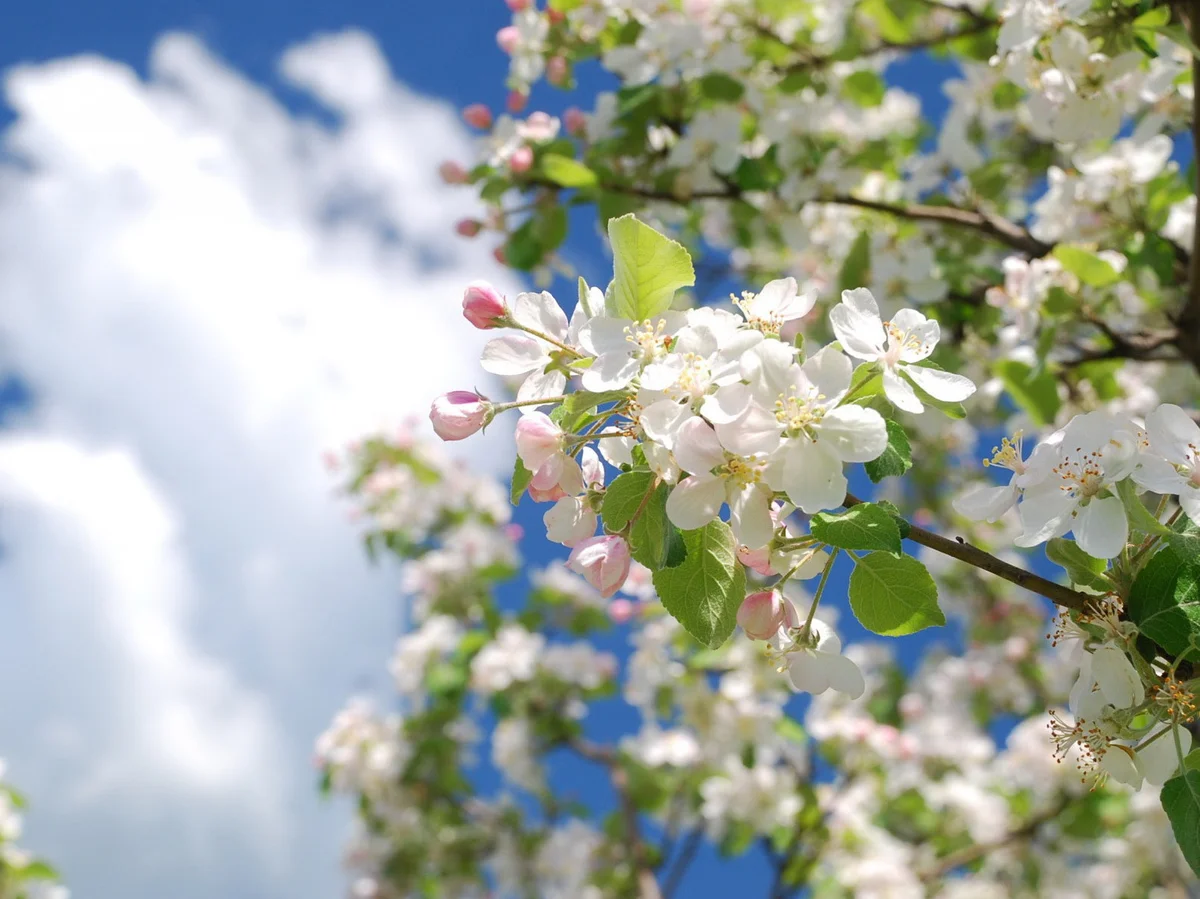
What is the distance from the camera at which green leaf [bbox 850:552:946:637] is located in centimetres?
101

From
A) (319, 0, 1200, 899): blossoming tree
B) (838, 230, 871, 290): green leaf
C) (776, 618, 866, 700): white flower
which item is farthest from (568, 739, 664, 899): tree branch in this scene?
(776, 618, 866, 700): white flower

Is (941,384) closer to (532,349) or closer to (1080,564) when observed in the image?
(1080,564)

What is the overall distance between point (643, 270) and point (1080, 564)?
0.55m

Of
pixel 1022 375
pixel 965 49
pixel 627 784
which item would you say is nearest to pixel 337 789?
pixel 627 784

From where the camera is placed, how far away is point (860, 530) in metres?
0.93

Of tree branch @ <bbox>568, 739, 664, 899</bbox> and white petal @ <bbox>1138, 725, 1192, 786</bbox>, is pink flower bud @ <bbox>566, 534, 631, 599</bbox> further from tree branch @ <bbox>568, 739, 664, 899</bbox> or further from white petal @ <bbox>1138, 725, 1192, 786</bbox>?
tree branch @ <bbox>568, 739, 664, 899</bbox>

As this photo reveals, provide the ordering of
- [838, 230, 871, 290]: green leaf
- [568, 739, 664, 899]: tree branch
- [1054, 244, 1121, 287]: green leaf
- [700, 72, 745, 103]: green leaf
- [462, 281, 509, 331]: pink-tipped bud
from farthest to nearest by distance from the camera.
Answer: [568, 739, 664, 899]: tree branch → [838, 230, 871, 290]: green leaf → [700, 72, 745, 103]: green leaf → [1054, 244, 1121, 287]: green leaf → [462, 281, 509, 331]: pink-tipped bud

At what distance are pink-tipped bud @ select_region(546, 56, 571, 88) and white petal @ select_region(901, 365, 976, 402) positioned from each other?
212 centimetres

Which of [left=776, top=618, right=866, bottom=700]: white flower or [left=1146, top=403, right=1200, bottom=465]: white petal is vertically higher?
[left=1146, top=403, right=1200, bottom=465]: white petal

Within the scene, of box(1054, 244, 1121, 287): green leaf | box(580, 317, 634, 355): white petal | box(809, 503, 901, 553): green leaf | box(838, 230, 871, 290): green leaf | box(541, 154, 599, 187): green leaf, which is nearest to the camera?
box(809, 503, 901, 553): green leaf

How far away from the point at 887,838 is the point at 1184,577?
3937 millimetres

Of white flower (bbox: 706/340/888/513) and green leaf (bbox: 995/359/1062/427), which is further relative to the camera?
green leaf (bbox: 995/359/1062/427)

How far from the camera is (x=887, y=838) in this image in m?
4.48

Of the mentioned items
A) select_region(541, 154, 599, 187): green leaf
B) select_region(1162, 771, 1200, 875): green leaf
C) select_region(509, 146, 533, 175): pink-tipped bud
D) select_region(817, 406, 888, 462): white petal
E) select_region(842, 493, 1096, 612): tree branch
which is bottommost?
select_region(1162, 771, 1200, 875): green leaf
